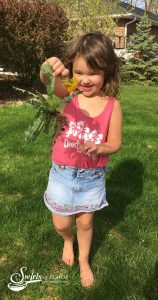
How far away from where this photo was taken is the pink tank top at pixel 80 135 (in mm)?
2820

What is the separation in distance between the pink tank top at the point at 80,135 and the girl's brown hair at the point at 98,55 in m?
0.14

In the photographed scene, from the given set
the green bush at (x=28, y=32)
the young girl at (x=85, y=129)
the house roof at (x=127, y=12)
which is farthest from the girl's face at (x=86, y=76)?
the house roof at (x=127, y=12)

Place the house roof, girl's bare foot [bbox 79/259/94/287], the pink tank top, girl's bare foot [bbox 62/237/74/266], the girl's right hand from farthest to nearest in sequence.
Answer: the house roof < girl's bare foot [bbox 62/237/74/266] < girl's bare foot [bbox 79/259/94/287] < the pink tank top < the girl's right hand

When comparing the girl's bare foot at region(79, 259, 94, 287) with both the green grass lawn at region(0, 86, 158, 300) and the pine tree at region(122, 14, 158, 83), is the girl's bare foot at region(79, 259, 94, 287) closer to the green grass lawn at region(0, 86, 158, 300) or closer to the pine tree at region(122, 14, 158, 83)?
the green grass lawn at region(0, 86, 158, 300)

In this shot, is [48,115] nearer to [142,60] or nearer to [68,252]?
[68,252]

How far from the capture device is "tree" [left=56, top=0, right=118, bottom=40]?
18020 millimetres

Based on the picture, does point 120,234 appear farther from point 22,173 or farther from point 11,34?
point 11,34

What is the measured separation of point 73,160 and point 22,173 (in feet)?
7.48

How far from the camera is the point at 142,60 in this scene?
19484mm

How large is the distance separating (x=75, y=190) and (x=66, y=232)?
1.47ft

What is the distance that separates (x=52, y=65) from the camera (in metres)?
2.70

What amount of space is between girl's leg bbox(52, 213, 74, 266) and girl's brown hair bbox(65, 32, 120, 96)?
934 millimetres

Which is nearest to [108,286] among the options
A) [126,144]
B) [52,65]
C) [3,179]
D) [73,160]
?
[73,160]

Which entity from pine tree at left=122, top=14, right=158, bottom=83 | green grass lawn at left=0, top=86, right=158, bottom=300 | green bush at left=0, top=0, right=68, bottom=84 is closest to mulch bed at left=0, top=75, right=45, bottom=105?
green bush at left=0, top=0, right=68, bottom=84
